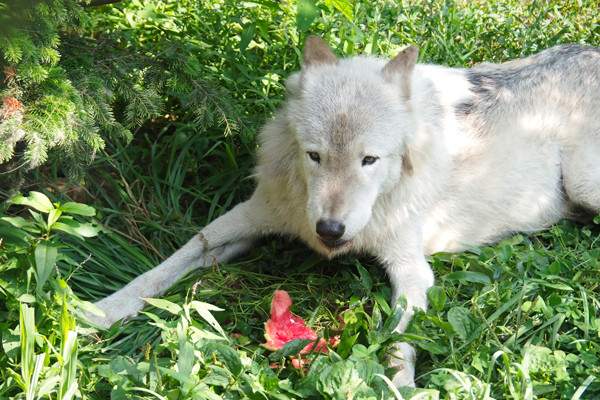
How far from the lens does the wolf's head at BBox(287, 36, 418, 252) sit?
130 inches

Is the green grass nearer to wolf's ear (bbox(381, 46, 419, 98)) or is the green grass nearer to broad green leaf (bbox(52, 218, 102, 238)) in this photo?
broad green leaf (bbox(52, 218, 102, 238))

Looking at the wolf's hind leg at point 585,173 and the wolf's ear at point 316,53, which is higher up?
the wolf's ear at point 316,53

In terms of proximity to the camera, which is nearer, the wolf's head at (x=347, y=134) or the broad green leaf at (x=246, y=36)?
the wolf's head at (x=347, y=134)

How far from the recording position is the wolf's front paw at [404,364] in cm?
316

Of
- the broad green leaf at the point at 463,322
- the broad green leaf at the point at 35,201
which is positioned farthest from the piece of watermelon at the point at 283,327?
the broad green leaf at the point at 35,201

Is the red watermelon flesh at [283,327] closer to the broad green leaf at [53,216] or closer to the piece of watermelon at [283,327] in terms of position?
the piece of watermelon at [283,327]

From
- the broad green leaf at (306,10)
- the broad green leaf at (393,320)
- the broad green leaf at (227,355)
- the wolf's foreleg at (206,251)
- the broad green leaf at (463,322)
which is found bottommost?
the wolf's foreleg at (206,251)

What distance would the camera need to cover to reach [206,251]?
411 cm

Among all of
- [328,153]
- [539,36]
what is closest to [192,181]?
[328,153]

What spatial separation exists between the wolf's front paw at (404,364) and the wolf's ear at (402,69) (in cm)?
136

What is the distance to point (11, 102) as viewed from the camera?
3.14 m

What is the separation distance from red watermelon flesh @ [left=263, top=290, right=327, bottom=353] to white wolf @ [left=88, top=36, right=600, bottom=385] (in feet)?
1.29

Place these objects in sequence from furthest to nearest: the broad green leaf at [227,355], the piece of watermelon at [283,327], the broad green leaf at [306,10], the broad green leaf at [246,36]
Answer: the broad green leaf at [246,36] → the broad green leaf at [306,10] → the piece of watermelon at [283,327] → the broad green leaf at [227,355]

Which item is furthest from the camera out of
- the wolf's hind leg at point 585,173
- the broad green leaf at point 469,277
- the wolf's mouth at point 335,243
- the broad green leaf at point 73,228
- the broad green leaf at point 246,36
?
the broad green leaf at point 246,36
